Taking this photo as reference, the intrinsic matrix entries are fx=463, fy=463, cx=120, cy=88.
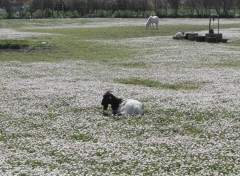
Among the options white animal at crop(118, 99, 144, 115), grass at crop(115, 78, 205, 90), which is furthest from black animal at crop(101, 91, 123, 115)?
grass at crop(115, 78, 205, 90)

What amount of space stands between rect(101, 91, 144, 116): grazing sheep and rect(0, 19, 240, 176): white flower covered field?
46cm

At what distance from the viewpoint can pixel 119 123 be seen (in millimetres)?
17625

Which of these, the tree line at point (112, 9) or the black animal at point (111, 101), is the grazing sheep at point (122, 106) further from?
the tree line at point (112, 9)

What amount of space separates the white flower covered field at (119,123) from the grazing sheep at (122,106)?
0.46 meters

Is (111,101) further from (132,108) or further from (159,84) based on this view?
(159,84)

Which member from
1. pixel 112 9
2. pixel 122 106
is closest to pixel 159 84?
pixel 122 106

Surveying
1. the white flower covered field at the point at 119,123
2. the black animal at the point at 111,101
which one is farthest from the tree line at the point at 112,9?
the black animal at the point at 111,101

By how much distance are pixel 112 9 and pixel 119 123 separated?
10973 centimetres

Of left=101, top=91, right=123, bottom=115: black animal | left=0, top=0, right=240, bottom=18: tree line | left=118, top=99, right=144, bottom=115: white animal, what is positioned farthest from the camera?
left=0, top=0, right=240, bottom=18: tree line

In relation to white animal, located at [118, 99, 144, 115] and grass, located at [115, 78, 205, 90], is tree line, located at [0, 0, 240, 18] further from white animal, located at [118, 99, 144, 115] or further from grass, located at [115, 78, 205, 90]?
white animal, located at [118, 99, 144, 115]

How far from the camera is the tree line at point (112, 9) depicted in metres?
116

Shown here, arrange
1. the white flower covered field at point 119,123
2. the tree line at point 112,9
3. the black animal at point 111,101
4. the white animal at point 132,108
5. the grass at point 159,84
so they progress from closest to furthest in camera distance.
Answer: the white flower covered field at point 119,123 < the white animal at point 132,108 < the black animal at point 111,101 < the grass at point 159,84 < the tree line at point 112,9

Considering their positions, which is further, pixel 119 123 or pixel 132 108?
pixel 132 108

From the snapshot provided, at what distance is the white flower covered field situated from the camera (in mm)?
12984
